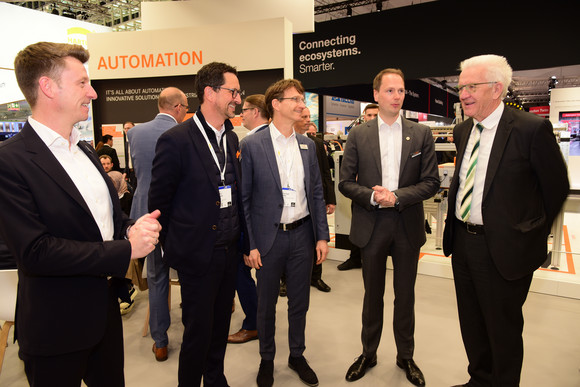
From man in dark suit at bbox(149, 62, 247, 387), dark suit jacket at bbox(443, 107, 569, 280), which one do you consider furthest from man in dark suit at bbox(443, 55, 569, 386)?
Answer: man in dark suit at bbox(149, 62, 247, 387)

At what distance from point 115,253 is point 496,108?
189 cm

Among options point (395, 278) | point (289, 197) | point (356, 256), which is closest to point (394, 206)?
point (395, 278)

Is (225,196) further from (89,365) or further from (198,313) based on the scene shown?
(89,365)

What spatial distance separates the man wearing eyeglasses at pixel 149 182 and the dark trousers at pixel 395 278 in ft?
4.74

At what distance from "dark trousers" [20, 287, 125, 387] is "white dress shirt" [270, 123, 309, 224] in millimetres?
1095

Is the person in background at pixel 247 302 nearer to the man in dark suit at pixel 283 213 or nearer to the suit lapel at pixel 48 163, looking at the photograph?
the man in dark suit at pixel 283 213

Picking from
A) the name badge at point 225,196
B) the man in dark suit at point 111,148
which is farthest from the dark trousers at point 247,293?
the man in dark suit at point 111,148

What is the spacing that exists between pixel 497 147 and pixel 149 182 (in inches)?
88.1

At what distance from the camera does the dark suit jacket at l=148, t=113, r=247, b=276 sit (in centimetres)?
181

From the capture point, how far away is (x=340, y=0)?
12492mm

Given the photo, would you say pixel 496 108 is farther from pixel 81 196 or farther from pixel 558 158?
pixel 81 196

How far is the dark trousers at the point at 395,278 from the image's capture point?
2.36 m

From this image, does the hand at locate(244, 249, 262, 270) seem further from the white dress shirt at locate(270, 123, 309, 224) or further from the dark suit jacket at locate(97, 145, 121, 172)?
the dark suit jacket at locate(97, 145, 121, 172)

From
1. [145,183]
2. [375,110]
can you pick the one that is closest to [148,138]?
[145,183]
